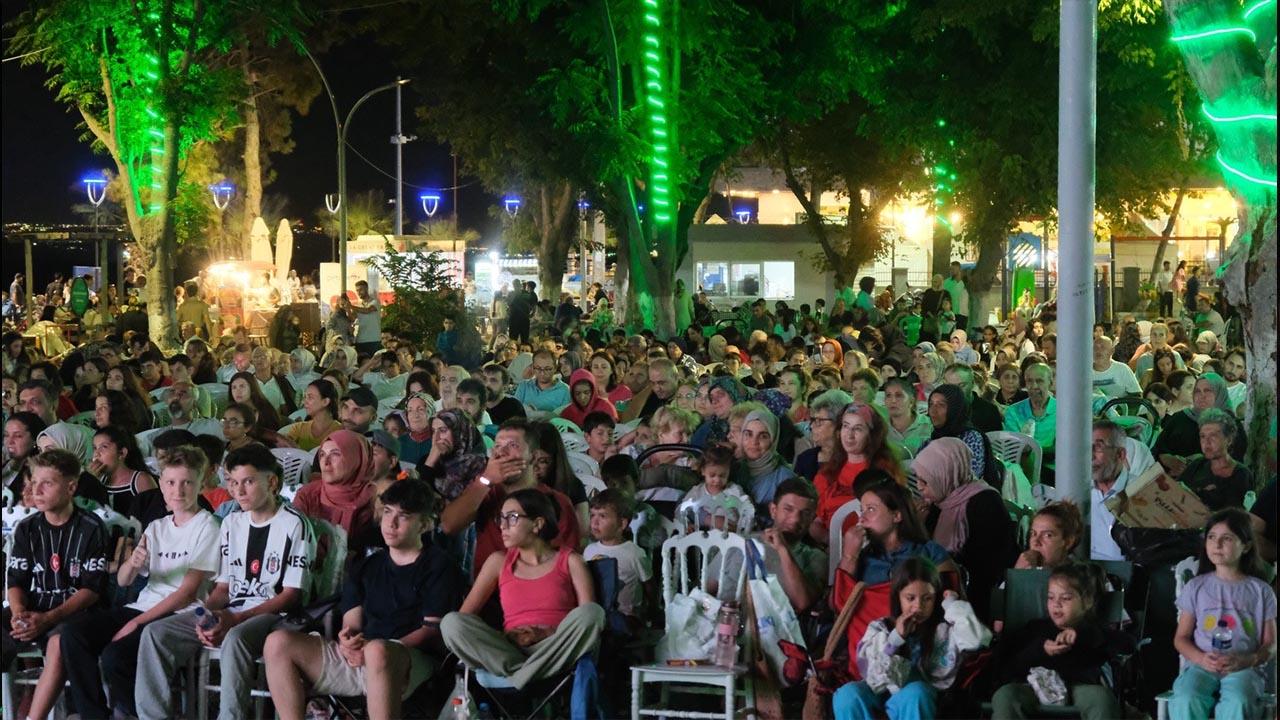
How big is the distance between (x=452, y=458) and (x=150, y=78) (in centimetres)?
1641

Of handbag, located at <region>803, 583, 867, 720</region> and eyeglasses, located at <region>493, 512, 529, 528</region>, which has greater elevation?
eyeglasses, located at <region>493, 512, 529, 528</region>

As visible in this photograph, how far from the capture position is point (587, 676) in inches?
246

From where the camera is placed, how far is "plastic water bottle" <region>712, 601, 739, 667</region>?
20.6 ft

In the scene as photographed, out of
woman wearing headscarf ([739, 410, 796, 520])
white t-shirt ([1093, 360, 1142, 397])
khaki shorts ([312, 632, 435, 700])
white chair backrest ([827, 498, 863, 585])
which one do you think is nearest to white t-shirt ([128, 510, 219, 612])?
khaki shorts ([312, 632, 435, 700])

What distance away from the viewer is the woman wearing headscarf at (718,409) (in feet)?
32.2

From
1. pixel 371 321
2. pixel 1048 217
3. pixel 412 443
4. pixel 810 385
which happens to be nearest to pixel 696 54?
pixel 1048 217

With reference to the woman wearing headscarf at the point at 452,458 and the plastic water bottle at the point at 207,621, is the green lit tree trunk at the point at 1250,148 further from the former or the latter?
the plastic water bottle at the point at 207,621

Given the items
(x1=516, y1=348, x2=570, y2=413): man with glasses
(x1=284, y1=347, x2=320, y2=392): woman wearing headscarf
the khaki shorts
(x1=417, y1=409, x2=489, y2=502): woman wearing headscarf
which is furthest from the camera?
(x1=284, y1=347, x2=320, y2=392): woman wearing headscarf

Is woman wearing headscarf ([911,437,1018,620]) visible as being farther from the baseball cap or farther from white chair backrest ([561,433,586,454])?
the baseball cap

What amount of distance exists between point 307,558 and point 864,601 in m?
2.50

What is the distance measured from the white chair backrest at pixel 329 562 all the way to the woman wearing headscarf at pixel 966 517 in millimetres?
2728

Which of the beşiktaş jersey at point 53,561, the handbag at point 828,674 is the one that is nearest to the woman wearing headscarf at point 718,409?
the handbag at point 828,674

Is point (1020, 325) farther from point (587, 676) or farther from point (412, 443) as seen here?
point (587, 676)

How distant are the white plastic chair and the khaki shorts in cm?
89
